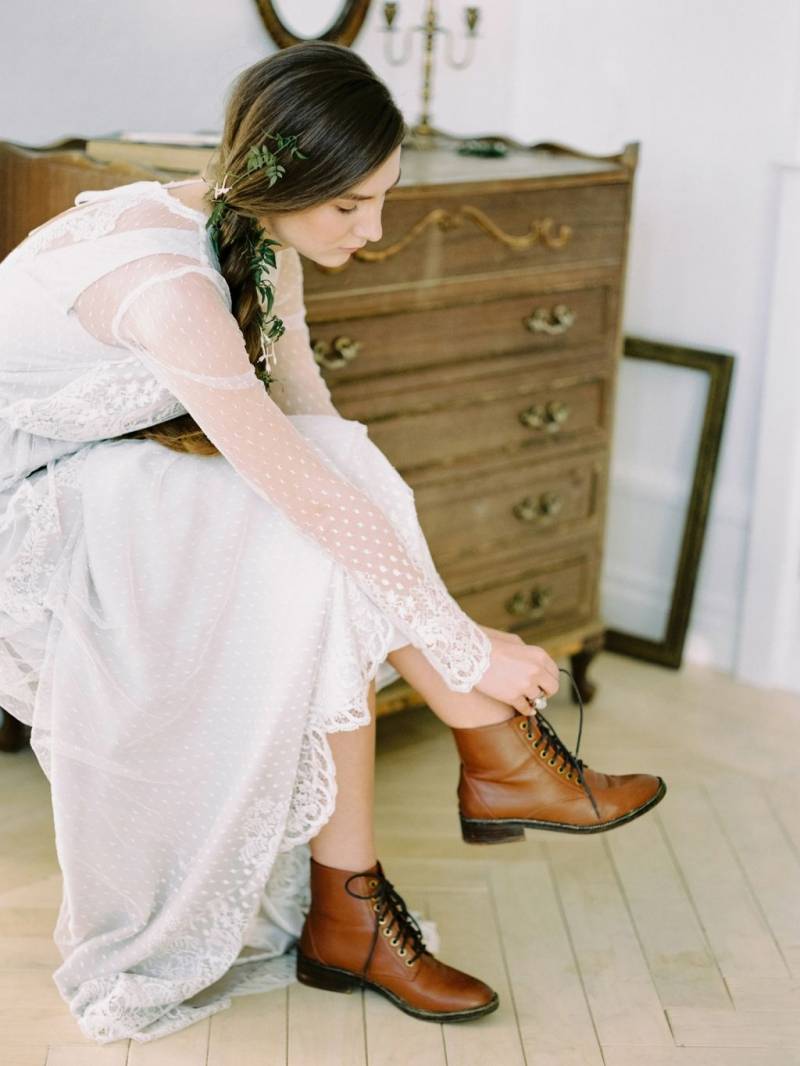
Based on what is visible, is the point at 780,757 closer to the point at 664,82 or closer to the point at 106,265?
the point at 664,82

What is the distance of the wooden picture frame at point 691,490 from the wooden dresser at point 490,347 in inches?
11.6

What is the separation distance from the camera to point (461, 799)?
196 centimetres

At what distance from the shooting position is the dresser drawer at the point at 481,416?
247 cm

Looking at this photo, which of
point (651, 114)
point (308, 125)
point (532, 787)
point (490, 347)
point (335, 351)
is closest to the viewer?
point (308, 125)

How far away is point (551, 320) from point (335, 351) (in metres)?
0.53

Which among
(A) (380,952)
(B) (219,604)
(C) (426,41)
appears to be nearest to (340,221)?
(B) (219,604)

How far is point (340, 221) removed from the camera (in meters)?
1.78

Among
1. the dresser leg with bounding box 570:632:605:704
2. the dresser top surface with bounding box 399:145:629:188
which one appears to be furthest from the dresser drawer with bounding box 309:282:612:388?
the dresser leg with bounding box 570:632:605:704

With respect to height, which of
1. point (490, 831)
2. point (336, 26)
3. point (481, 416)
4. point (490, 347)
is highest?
point (336, 26)

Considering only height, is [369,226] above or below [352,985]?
above

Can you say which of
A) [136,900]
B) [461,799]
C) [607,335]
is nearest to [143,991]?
[136,900]

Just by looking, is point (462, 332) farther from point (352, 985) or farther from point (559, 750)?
point (352, 985)

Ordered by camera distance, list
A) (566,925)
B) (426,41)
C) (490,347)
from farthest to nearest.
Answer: (426,41) < (490,347) < (566,925)

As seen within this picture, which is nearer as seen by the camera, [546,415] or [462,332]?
[462,332]
